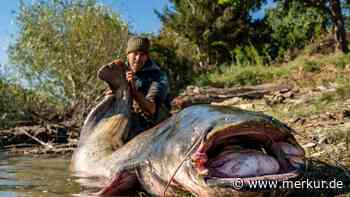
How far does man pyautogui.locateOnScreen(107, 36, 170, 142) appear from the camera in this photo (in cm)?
477

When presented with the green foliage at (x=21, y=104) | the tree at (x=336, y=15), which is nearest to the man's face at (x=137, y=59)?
the green foliage at (x=21, y=104)

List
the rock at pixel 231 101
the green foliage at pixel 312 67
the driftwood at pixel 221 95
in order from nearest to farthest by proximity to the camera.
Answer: the rock at pixel 231 101, the driftwood at pixel 221 95, the green foliage at pixel 312 67

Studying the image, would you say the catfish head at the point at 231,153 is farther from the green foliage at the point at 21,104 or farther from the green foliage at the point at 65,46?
the green foliage at the point at 65,46

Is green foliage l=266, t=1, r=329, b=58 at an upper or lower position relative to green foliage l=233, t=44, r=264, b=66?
upper

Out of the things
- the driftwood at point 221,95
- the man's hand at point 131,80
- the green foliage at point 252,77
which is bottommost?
the driftwood at point 221,95

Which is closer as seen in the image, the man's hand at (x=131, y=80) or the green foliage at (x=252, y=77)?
the man's hand at (x=131, y=80)

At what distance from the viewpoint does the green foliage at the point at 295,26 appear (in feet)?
98.6

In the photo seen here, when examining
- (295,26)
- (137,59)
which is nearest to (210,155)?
(137,59)

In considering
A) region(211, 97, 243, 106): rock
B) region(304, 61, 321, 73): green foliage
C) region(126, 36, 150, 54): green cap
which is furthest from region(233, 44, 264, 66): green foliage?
region(126, 36, 150, 54): green cap

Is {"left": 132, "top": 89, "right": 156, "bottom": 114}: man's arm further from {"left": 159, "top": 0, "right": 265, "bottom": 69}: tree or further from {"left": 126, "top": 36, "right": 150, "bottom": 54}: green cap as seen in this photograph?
{"left": 159, "top": 0, "right": 265, "bottom": 69}: tree

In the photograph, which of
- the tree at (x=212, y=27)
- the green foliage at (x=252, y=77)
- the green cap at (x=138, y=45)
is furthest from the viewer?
the tree at (x=212, y=27)

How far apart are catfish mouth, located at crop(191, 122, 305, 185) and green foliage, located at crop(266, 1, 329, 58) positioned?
26257 millimetres

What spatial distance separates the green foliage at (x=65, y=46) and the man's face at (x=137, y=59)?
29.9 feet

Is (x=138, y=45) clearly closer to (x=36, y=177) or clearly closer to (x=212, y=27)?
(x=36, y=177)
